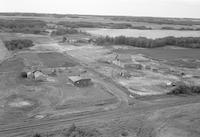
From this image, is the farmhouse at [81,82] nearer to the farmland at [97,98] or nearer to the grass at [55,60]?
the farmland at [97,98]

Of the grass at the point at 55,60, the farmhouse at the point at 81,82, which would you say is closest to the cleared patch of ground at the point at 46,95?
the farmhouse at the point at 81,82

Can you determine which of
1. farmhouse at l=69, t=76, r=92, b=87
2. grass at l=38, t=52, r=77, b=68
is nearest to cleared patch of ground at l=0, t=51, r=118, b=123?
farmhouse at l=69, t=76, r=92, b=87

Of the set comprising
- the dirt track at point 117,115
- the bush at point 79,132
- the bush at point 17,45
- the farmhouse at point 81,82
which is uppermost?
the bush at point 17,45

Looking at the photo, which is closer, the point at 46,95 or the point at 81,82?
the point at 46,95

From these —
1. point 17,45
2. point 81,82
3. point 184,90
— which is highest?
point 17,45

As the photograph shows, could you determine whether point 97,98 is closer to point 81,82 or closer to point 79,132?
point 81,82

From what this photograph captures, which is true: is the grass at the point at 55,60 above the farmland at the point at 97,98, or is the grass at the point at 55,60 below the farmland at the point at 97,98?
above

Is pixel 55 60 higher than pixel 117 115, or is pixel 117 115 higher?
pixel 55 60

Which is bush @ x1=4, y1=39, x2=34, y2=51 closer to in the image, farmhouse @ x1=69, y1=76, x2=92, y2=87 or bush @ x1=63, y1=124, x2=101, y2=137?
farmhouse @ x1=69, y1=76, x2=92, y2=87

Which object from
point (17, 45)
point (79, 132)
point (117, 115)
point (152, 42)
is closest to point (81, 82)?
point (117, 115)

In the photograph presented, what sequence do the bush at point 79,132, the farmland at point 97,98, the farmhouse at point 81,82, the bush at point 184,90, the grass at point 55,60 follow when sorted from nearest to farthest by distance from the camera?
the bush at point 79,132 < the farmland at point 97,98 < the bush at point 184,90 < the farmhouse at point 81,82 < the grass at point 55,60

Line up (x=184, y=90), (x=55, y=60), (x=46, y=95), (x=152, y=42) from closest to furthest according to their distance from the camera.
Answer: (x=46, y=95) < (x=184, y=90) < (x=55, y=60) < (x=152, y=42)

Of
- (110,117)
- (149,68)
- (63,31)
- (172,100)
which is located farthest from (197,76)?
(63,31)
